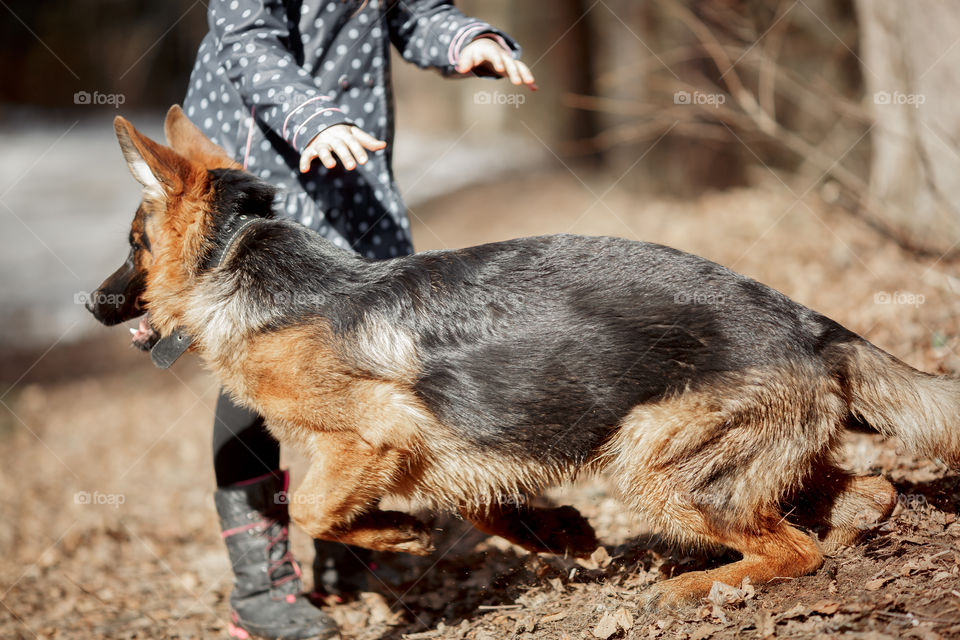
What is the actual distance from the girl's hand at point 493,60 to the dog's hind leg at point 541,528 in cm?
205

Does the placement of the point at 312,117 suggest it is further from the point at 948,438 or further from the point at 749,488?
the point at 948,438

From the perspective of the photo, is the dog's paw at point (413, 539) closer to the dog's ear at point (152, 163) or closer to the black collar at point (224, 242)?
the black collar at point (224, 242)

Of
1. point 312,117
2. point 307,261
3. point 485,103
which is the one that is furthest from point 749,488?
point 485,103

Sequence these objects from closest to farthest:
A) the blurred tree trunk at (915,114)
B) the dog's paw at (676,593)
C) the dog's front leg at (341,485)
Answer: the dog's paw at (676,593) < the dog's front leg at (341,485) < the blurred tree trunk at (915,114)

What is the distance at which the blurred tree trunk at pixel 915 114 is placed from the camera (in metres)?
5.61

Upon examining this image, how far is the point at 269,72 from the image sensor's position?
3100 millimetres

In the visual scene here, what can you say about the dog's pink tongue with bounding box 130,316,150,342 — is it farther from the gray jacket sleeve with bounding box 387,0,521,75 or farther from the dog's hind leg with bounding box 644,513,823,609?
the dog's hind leg with bounding box 644,513,823,609

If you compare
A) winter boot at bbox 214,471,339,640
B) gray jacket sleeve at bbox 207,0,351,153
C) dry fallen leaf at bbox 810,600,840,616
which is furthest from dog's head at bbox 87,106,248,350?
dry fallen leaf at bbox 810,600,840,616

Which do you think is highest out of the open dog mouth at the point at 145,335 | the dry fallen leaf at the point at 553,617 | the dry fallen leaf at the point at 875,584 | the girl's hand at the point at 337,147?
the girl's hand at the point at 337,147

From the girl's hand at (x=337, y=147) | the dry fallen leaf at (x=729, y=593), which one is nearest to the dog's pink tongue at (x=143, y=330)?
the girl's hand at (x=337, y=147)

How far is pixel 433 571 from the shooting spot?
14.2 ft

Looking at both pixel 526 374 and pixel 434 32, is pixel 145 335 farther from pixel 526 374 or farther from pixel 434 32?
pixel 434 32

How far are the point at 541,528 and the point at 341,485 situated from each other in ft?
3.77

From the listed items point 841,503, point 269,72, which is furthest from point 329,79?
point 841,503
